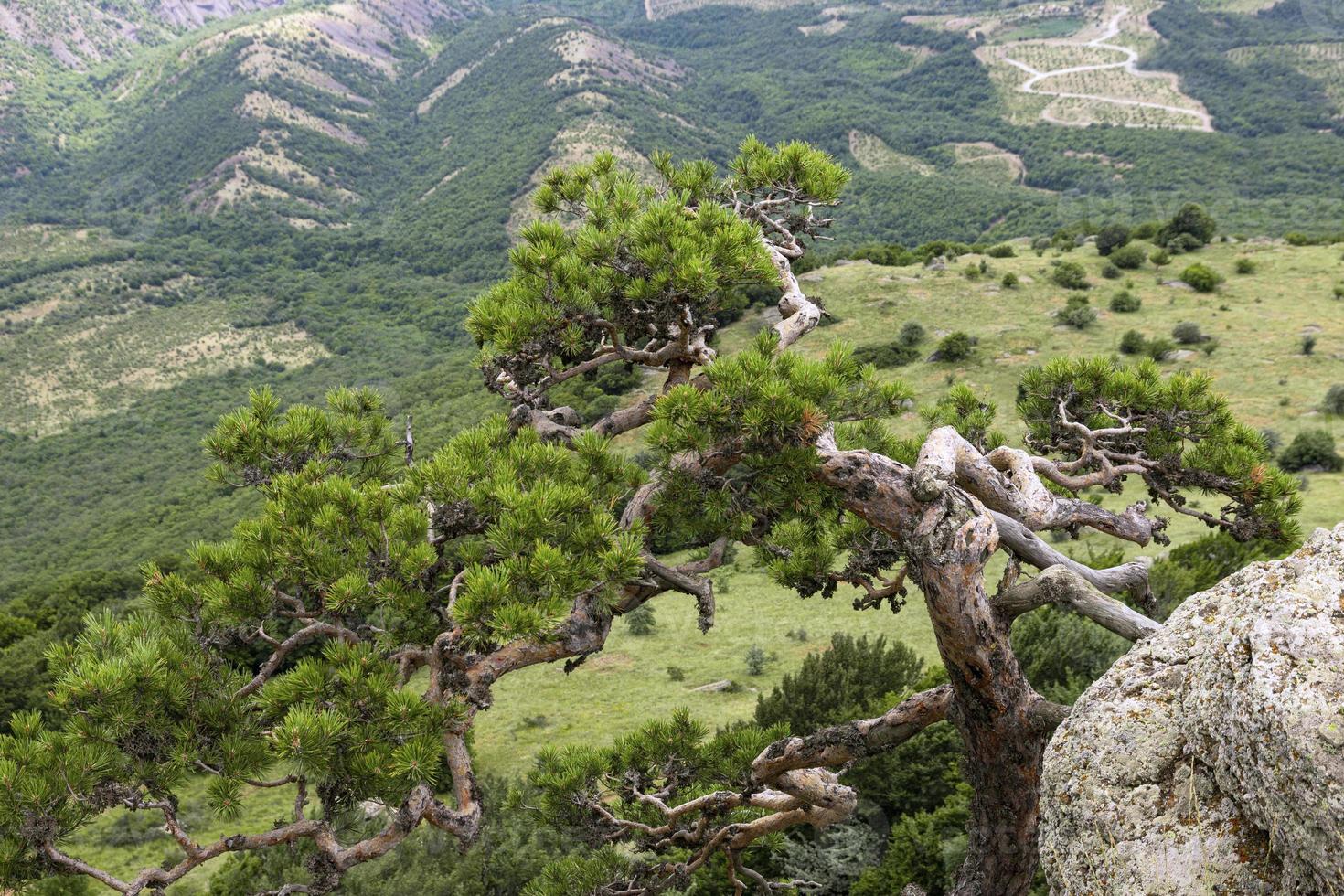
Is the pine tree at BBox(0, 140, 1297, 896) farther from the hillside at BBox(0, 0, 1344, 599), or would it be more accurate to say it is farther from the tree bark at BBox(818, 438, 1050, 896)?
the hillside at BBox(0, 0, 1344, 599)

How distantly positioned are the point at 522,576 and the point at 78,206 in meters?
186

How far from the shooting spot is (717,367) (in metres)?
4.03

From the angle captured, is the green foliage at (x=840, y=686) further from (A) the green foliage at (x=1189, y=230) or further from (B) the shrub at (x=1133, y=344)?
(A) the green foliage at (x=1189, y=230)

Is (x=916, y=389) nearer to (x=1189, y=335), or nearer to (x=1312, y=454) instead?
(x=1312, y=454)

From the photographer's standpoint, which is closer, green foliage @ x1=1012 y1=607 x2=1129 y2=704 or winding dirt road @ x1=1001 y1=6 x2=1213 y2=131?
green foliage @ x1=1012 y1=607 x2=1129 y2=704

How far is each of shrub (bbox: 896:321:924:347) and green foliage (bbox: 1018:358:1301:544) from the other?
2674 centimetres

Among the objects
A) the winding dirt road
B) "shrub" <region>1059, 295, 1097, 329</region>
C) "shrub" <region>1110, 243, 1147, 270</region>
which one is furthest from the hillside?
"shrub" <region>1059, 295, 1097, 329</region>

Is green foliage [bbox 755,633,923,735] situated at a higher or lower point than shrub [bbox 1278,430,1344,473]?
higher

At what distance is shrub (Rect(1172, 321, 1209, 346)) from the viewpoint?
27.2 meters

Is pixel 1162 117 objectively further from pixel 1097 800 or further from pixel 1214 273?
pixel 1097 800

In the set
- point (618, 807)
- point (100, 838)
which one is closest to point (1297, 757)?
point (618, 807)

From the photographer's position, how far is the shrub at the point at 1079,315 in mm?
29531

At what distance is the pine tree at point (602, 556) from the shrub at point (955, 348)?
24792 millimetres

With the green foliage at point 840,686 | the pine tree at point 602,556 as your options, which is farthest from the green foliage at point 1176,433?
the green foliage at point 840,686
